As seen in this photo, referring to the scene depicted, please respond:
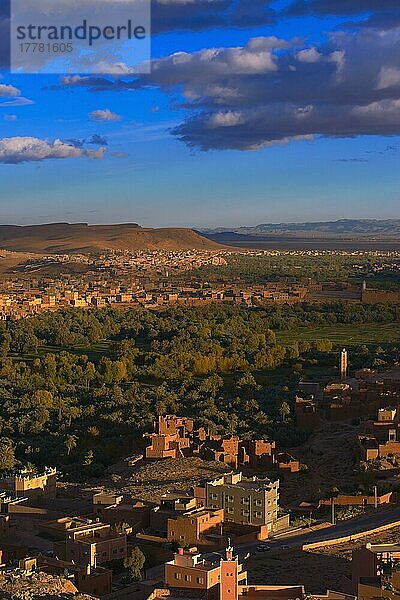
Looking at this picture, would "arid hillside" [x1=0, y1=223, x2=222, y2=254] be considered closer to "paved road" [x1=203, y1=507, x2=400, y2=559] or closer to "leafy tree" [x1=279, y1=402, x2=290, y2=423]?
"leafy tree" [x1=279, y1=402, x2=290, y2=423]

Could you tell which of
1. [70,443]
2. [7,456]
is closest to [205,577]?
[7,456]

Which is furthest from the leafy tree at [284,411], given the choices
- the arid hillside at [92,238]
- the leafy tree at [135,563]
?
the arid hillside at [92,238]

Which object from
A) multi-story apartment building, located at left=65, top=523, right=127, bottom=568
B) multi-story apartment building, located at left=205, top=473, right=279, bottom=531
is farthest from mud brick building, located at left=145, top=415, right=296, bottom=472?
multi-story apartment building, located at left=65, top=523, right=127, bottom=568

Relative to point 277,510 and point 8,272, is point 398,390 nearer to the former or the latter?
point 277,510

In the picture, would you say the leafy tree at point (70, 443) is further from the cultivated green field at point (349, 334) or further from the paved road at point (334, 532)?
the cultivated green field at point (349, 334)

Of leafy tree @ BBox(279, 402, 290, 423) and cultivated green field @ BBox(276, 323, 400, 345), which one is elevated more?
leafy tree @ BBox(279, 402, 290, 423)

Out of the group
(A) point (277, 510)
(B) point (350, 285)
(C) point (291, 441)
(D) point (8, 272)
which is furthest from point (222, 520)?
(D) point (8, 272)

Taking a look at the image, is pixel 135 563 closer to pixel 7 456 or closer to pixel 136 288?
pixel 7 456
